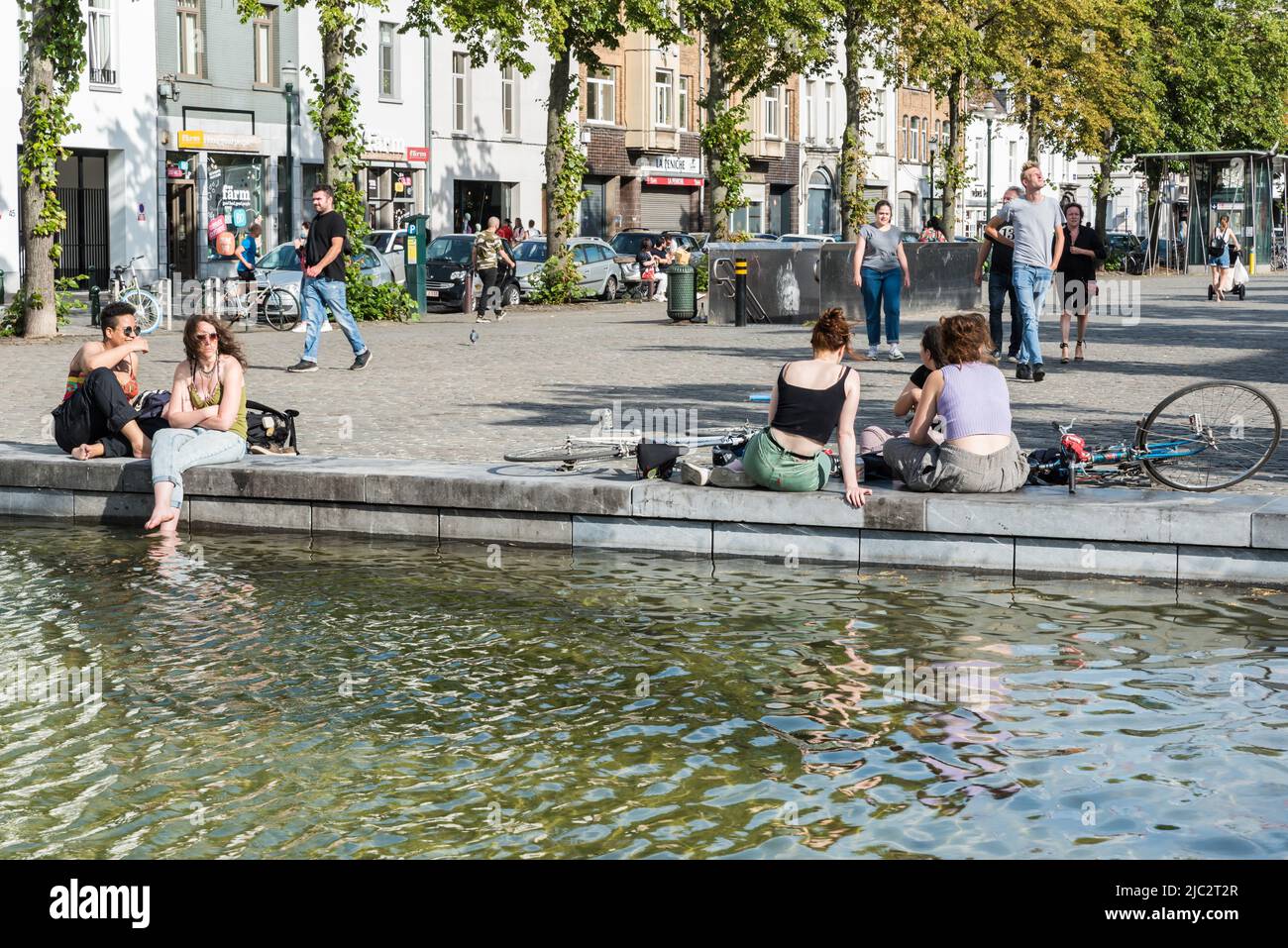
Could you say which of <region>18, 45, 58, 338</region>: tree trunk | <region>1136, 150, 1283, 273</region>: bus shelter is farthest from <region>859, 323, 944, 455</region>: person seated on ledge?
<region>1136, 150, 1283, 273</region>: bus shelter

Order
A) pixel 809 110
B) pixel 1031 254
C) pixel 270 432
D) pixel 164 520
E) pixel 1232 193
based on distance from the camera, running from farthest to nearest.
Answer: pixel 809 110 → pixel 1232 193 → pixel 1031 254 → pixel 270 432 → pixel 164 520

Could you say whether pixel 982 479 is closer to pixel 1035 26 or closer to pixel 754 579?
pixel 754 579

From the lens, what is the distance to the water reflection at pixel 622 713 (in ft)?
17.9

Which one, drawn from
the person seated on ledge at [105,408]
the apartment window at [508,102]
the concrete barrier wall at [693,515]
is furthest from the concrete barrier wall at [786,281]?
the apartment window at [508,102]

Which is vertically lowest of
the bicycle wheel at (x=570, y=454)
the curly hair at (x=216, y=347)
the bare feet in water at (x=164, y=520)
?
the bare feet in water at (x=164, y=520)

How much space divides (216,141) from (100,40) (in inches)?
151

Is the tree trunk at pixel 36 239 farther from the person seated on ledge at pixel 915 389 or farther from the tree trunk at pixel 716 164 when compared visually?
the tree trunk at pixel 716 164

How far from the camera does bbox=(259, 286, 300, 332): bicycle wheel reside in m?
27.9

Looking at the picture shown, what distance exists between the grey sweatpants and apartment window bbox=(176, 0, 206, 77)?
34.8m

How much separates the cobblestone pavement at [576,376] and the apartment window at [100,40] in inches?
499

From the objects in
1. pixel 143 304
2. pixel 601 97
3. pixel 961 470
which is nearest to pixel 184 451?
pixel 961 470

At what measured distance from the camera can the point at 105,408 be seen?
11.0 m

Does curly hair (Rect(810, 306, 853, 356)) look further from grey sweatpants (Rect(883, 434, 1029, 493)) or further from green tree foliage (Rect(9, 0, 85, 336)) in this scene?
green tree foliage (Rect(9, 0, 85, 336))

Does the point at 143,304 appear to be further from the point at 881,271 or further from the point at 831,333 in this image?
the point at 831,333
